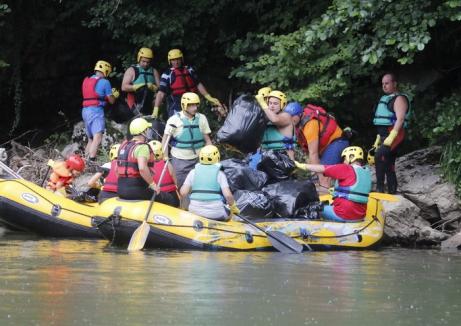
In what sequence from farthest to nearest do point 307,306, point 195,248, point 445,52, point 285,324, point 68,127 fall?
point 68,127, point 445,52, point 195,248, point 307,306, point 285,324

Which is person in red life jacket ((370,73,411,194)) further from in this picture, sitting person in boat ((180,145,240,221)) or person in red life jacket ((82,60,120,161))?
person in red life jacket ((82,60,120,161))

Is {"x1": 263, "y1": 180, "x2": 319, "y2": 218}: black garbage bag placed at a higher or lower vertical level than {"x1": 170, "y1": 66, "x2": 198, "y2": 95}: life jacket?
lower

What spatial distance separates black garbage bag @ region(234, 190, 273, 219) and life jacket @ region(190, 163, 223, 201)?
0.69 m

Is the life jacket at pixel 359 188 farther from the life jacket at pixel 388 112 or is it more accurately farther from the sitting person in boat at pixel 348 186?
the life jacket at pixel 388 112

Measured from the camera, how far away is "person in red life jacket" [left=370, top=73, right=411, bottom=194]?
49.5 feet

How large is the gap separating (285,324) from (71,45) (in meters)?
12.1

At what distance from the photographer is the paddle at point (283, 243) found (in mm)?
13562

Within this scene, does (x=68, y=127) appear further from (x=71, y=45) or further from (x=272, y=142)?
(x=272, y=142)

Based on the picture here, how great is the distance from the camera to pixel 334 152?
1533 centimetres

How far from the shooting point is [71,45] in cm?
2019

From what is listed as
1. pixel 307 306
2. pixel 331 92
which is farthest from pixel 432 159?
pixel 307 306

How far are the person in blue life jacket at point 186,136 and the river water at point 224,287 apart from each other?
1.87m

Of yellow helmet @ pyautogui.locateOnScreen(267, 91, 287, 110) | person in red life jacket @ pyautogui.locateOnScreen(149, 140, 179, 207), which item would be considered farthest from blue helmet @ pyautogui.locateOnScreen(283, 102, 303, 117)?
person in red life jacket @ pyautogui.locateOnScreen(149, 140, 179, 207)

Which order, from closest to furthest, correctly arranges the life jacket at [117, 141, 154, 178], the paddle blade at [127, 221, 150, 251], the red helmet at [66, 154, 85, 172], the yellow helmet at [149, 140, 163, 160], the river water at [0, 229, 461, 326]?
the river water at [0, 229, 461, 326]
the paddle blade at [127, 221, 150, 251]
the life jacket at [117, 141, 154, 178]
the yellow helmet at [149, 140, 163, 160]
the red helmet at [66, 154, 85, 172]
